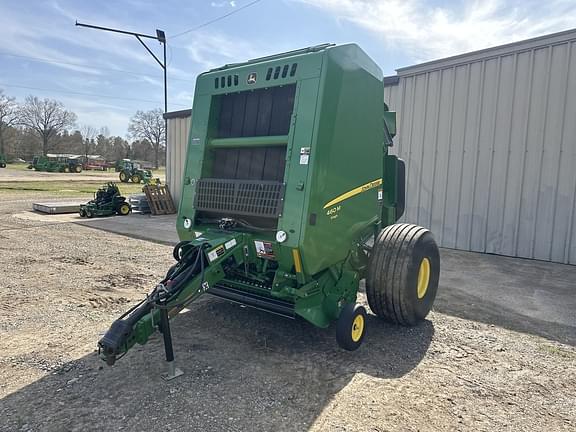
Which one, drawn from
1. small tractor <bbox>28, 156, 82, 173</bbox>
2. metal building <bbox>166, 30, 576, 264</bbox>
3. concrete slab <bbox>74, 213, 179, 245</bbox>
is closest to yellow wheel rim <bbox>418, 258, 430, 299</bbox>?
metal building <bbox>166, 30, 576, 264</bbox>

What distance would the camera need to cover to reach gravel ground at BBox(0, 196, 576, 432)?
8.22ft

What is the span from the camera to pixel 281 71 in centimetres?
349

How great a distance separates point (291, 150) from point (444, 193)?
5.93 metres

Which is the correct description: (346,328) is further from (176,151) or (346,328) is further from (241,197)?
(176,151)

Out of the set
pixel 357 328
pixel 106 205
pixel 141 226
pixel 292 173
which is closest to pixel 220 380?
pixel 357 328

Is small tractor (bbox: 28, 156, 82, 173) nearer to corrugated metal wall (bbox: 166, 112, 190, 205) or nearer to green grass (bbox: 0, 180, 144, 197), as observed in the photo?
green grass (bbox: 0, 180, 144, 197)

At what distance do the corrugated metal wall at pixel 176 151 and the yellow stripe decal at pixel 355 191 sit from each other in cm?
1060

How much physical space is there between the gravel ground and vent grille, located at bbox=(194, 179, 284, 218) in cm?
113

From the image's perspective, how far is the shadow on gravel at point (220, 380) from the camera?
2.47 metres

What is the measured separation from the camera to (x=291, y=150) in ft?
10.7

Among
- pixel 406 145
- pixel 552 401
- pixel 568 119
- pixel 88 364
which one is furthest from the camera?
pixel 406 145

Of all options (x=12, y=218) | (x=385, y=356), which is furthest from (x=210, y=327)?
(x=12, y=218)

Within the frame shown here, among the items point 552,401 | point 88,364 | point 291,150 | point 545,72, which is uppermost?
point 545,72

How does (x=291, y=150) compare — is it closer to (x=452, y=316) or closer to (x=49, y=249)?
(x=452, y=316)
